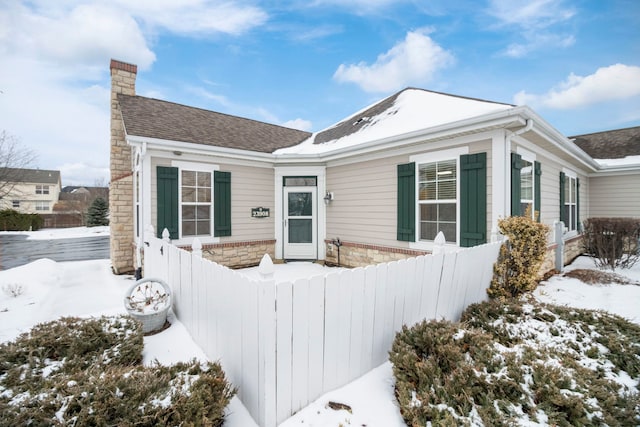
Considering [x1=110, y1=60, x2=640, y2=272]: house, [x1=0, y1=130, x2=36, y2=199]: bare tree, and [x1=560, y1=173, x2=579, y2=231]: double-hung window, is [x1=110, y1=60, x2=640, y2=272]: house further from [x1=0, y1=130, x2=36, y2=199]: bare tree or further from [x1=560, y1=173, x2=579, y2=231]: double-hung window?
[x1=0, y1=130, x2=36, y2=199]: bare tree

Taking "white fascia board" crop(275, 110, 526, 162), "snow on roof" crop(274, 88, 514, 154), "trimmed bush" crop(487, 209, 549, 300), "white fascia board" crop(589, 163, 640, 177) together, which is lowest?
"trimmed bush" crop(487, 209, 549, 300)

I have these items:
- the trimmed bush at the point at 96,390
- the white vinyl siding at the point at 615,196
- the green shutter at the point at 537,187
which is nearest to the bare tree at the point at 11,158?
the trimmed bush at the point at 96,390

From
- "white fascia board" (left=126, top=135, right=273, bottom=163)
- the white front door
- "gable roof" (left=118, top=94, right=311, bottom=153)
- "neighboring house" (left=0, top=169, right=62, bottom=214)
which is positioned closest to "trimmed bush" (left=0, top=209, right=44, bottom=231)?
"neighboring house" (left=0, top=169, right=62, bottom=214)

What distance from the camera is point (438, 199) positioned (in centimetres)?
540

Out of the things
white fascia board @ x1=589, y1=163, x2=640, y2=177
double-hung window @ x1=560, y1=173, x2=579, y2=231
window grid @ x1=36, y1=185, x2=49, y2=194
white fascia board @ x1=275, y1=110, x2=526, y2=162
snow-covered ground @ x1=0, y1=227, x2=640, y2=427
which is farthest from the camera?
window grid @ x1=36, y1=185, x2=49, y2=194

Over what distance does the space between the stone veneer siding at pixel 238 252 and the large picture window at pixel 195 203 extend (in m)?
0.45

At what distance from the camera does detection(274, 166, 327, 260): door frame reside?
763 cm

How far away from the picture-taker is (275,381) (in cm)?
189

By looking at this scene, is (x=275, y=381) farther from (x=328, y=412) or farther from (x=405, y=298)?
(x=405, y=298)

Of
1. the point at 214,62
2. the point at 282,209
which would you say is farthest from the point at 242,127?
the point at 282,209

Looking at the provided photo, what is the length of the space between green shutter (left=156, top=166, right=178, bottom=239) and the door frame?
251 centimetres

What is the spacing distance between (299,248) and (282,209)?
3.86 ft

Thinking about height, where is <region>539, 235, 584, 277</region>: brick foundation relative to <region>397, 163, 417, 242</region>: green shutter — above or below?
below

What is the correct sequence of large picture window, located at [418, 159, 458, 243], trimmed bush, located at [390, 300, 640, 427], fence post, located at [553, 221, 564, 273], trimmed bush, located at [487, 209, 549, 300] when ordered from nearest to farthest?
trimmed bush, located at [390, 300, 640, 427] → trimmed bush, located at [487, 209, 549, 300] → large picture window, located at [418, 159, 458, 243] → fence post, located at [553, 221, 564, 273]
